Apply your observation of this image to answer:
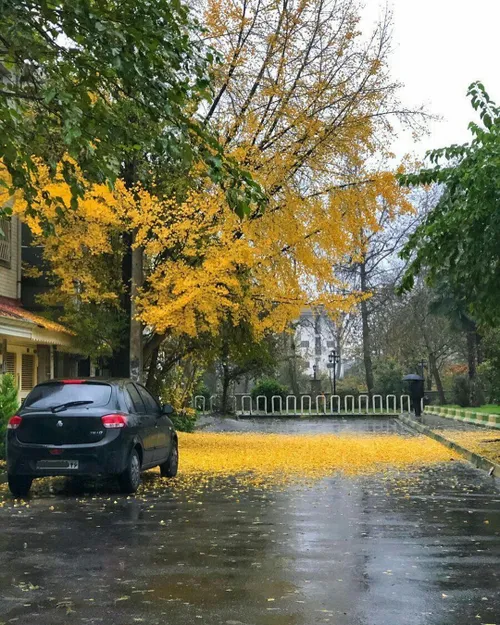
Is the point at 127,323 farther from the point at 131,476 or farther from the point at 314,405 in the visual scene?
the point at 314,405

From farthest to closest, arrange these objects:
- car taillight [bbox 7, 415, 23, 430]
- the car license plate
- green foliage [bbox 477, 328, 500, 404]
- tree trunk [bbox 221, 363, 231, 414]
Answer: tree trunk [bbox 221, 363, 231, 414] < green foliage [bbox 477, 328, 500, 404] < car taillight [bbox 7, 415, 23, 430] < the car license plate

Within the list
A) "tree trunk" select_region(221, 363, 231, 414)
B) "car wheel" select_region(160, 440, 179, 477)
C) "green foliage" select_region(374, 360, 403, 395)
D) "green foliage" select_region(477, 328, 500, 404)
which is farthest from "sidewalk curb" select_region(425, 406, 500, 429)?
"car wheel" select_region(160, 440, 179, 477)

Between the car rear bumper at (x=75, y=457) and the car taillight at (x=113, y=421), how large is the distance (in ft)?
0.44

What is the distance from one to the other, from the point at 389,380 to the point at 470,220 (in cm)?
3978

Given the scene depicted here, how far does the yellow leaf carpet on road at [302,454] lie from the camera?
1714 cm

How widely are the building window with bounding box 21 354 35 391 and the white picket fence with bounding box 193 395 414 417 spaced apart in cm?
2401

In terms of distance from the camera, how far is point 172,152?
793 centimetres

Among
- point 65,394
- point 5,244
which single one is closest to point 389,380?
point 5,244

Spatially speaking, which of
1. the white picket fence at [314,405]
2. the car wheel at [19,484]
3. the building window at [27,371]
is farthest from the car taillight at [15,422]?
the white picket fence at [314,405]

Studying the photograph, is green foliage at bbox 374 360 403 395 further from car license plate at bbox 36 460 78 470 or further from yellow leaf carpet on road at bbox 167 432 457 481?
car license plate at bbox 36 460 78 470

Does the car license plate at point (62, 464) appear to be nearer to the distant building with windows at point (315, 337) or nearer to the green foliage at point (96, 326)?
the green foliage at point (96, 326)

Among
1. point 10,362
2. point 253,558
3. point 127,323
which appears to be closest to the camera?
point 253,558

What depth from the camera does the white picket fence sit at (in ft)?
164

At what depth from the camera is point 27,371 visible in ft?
80.3
